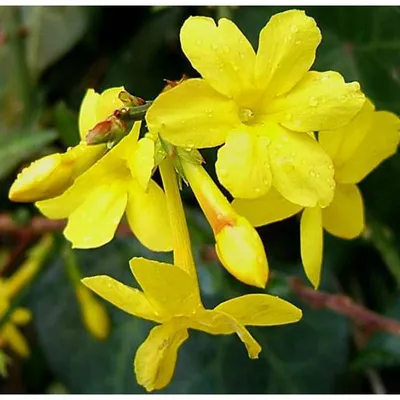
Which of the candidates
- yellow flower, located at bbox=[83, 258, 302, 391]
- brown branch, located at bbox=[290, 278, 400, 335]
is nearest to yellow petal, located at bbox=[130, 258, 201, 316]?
yellow flower, located at bbox=[83, 258, 302, 391]

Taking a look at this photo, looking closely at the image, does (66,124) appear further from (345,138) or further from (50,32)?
(345,138)

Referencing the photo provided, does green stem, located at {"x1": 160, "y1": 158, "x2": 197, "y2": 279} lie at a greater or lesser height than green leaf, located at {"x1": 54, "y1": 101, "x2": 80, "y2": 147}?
greater

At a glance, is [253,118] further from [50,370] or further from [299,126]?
[50,370]

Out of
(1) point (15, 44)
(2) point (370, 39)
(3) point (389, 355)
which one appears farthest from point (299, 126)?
(1) point (15, 44)

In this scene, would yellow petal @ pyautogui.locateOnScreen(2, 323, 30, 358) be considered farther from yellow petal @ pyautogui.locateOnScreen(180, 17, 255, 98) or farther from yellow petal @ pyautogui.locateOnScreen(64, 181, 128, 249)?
yellow petal @ pyautogui.locateOnScreen(180, 17, 255, 98)

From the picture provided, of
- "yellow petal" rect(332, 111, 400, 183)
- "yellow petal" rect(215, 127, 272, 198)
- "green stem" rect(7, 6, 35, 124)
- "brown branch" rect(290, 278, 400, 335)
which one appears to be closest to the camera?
"yellow petal" rect(215, 127, 272, 198)

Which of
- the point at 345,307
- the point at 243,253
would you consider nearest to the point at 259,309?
the point at 243,253
